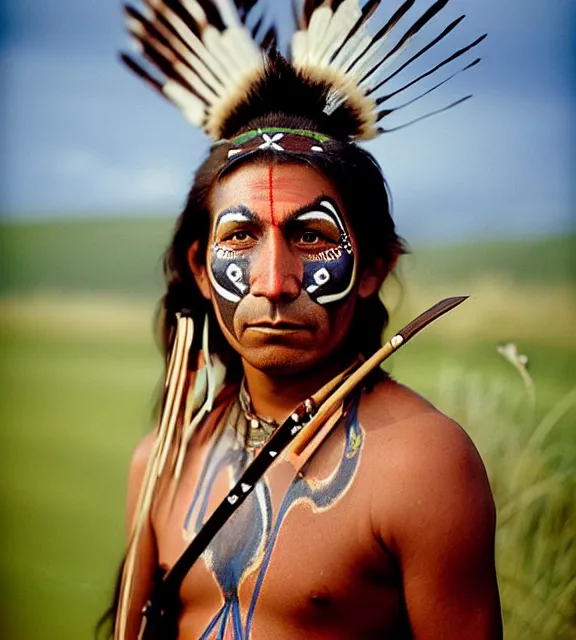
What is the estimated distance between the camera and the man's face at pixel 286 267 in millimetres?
2203

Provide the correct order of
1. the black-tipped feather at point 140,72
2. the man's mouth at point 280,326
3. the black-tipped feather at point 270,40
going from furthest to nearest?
the black-tipped feather at point 140,72 → the black-tipped feather at point 270,40 → the man's mouth at point 280,326

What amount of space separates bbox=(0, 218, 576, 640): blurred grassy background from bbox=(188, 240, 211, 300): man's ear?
16 centimetres

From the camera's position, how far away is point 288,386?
233 centimetres

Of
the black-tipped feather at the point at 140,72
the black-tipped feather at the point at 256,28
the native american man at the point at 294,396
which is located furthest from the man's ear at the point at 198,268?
the black-tipped feather at the point at 256,28

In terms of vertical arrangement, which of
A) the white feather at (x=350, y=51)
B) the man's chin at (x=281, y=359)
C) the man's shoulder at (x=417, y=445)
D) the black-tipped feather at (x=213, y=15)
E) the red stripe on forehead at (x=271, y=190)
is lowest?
the man's shoulder at (x=417, y=445)

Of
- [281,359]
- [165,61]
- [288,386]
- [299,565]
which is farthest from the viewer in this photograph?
[165,61]

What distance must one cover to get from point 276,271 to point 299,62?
606mm

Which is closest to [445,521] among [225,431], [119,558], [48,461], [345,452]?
[345,452]

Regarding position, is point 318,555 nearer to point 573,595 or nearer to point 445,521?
point 445,521

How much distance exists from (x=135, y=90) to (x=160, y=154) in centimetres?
21

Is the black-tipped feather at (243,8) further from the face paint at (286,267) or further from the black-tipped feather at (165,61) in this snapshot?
the face paint at (286,267)

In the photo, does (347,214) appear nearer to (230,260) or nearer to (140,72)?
(230,260)

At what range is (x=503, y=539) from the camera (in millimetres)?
2406

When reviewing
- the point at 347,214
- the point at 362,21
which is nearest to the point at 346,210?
the point at 347,214
